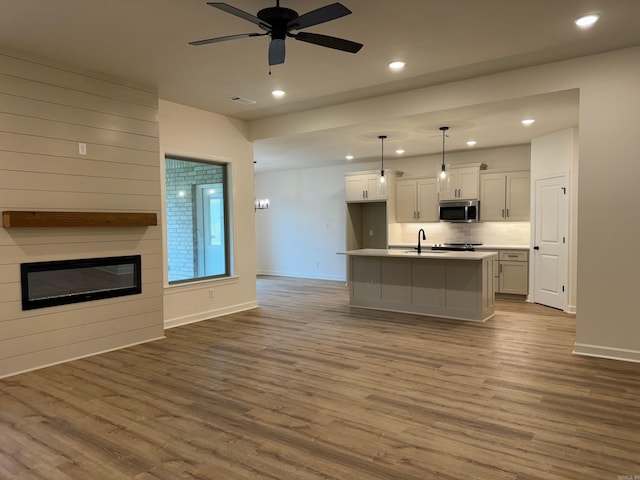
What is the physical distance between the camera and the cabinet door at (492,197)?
7809 millimetres

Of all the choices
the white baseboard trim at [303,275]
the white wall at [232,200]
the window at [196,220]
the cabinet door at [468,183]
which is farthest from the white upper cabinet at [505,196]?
the window at [196,220]

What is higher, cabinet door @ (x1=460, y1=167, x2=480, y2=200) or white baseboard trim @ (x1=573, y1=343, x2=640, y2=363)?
cabinet door @ (x1=460, y1=167, x2=480, y2=200)

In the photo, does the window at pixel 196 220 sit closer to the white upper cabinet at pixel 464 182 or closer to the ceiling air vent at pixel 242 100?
the ceiling air vent at pixel 242 100

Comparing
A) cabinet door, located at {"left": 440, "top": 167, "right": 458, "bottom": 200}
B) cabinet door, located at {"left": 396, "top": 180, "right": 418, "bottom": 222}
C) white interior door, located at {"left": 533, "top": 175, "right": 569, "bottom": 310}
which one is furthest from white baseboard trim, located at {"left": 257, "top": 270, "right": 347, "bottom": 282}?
white interior door, located at {"left": 533, "top": 175, "right": 569, "bottom": 310}

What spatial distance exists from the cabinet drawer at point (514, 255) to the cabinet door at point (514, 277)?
7cm

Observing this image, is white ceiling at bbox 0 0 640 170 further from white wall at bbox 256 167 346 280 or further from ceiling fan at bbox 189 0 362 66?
white wall at bbox 256 167 346 280

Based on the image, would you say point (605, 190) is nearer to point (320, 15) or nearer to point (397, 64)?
point (397, 64)

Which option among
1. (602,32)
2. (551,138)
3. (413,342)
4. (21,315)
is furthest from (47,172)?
(551,138)

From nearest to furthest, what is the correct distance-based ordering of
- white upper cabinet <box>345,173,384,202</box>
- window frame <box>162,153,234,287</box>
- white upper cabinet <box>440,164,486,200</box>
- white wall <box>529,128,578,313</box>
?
1. window frame <box>162,153,234,287</box>
2. white wall <box>529,128,578,313</box>
3. white upper cabinet <box>440,164,486,200</box>
4. white upper cabinet <box>345,173,384,202</box>

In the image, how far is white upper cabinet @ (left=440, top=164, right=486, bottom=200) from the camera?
795 cm

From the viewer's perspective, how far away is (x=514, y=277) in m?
7.37

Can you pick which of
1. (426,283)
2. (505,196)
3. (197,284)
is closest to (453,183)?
(505,196)

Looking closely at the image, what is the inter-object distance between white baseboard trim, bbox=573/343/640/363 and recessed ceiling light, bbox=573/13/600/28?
9.64ft

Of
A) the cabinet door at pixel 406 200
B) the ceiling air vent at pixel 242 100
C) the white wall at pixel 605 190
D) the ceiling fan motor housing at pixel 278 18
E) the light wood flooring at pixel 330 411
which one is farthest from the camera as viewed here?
the cabinet door at pixel 406 200
